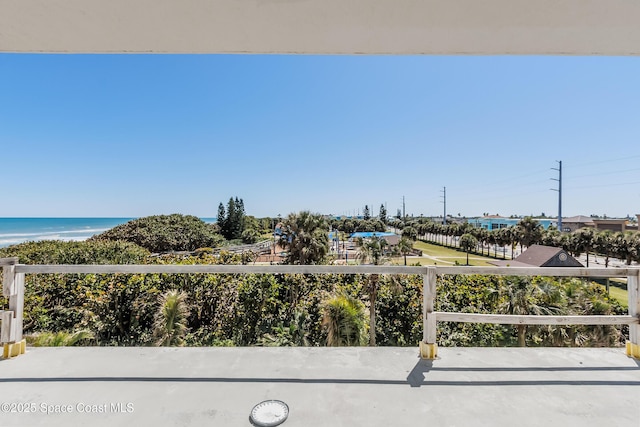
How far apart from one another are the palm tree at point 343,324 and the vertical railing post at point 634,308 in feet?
9.19

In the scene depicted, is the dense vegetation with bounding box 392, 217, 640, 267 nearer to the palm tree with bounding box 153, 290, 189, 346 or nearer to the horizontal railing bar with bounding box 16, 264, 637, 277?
the horizontal railing bar with bounding box 16, 264, 637, 277

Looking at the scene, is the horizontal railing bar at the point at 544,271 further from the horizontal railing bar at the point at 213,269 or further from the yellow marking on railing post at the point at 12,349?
the yellow marking on railing post at the point at 12,349

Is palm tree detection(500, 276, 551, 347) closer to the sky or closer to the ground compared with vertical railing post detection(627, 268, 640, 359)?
closer to the ground

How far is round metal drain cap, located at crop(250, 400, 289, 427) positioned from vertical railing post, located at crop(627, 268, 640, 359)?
2.64m

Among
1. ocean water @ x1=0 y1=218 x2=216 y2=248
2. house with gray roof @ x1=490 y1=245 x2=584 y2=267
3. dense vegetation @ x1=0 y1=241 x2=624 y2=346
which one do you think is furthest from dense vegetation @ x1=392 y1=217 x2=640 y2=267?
ocean water @ x1=0 y1=218 x2=216 y2=248

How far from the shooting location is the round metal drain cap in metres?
1.43

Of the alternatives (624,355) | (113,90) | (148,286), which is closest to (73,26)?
(148,286)

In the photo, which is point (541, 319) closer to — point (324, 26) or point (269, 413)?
point (269, 413)

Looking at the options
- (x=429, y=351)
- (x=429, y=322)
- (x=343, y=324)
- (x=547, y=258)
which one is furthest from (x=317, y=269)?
(x=547, y=258)

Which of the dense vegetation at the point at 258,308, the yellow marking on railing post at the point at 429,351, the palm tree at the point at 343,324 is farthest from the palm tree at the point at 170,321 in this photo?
the yellow marking on railing post at the point at 429,351

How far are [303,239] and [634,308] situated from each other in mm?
18737

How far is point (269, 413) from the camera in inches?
59.3

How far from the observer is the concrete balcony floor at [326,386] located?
149 cm

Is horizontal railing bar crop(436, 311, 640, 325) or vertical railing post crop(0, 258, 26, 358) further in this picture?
vertical railing post crop(0, 258, 26, 358)
